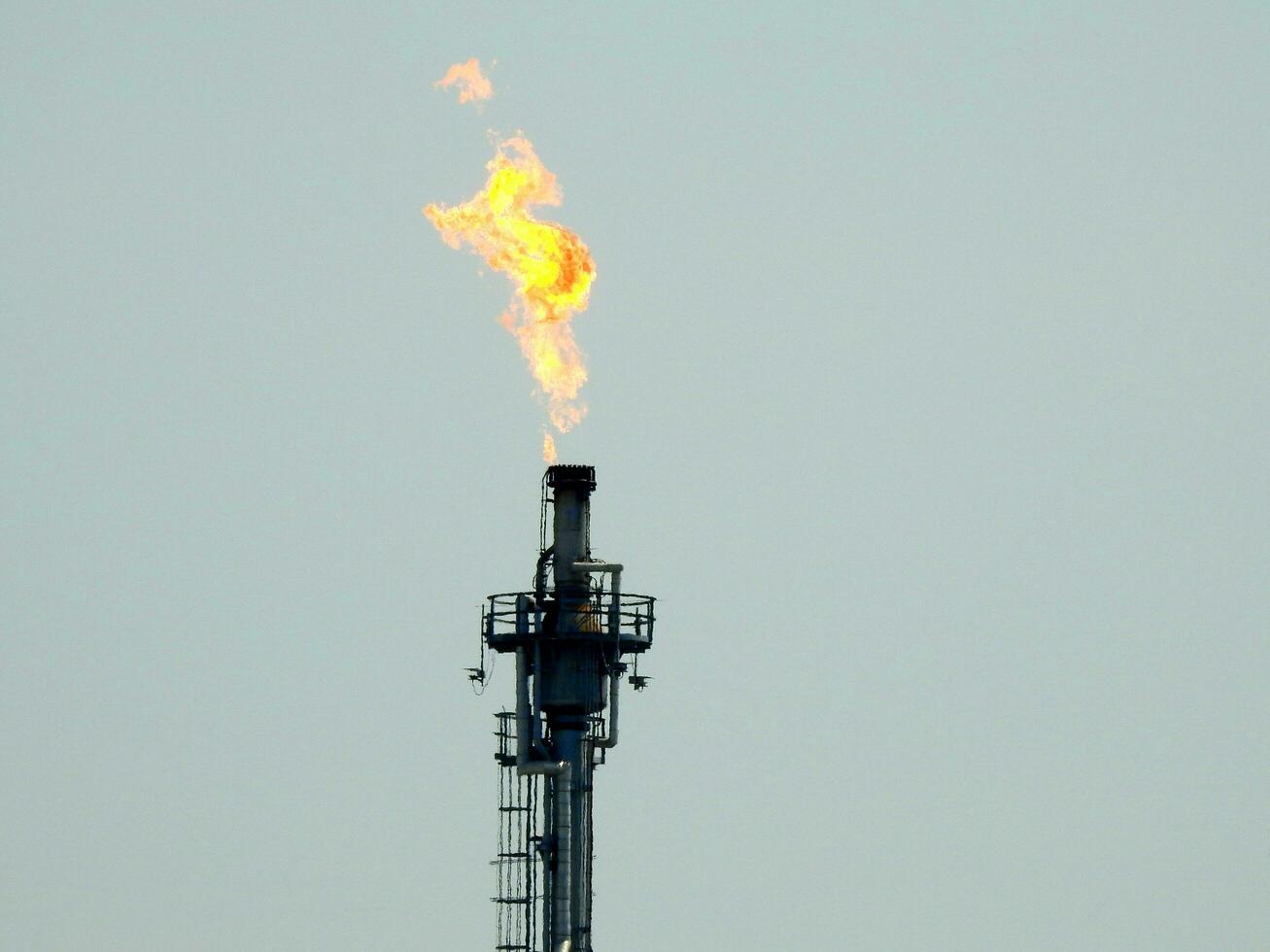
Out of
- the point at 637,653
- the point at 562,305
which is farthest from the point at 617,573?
the point at 562,305

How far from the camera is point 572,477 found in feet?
319

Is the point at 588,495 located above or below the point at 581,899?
above

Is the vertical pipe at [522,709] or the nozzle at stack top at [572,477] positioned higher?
the nozzle at stack top at [572,477]

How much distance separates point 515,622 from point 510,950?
10.9 metres

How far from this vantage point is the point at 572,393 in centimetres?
9850

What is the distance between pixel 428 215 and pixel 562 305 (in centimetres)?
558

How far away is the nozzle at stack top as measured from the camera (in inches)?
3831

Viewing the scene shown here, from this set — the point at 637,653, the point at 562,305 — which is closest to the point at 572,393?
the point at 562,305

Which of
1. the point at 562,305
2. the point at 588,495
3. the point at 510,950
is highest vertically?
the point at 562,305

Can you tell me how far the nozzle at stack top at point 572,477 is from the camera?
319ft

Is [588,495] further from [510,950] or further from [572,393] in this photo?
[510,950]

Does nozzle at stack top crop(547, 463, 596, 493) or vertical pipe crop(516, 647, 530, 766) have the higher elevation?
nozzle at stack top crop(547, 463, 596, 493)

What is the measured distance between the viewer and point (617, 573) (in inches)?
3834

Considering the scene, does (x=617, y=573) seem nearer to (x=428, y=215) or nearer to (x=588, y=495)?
(x=588, y=495)
